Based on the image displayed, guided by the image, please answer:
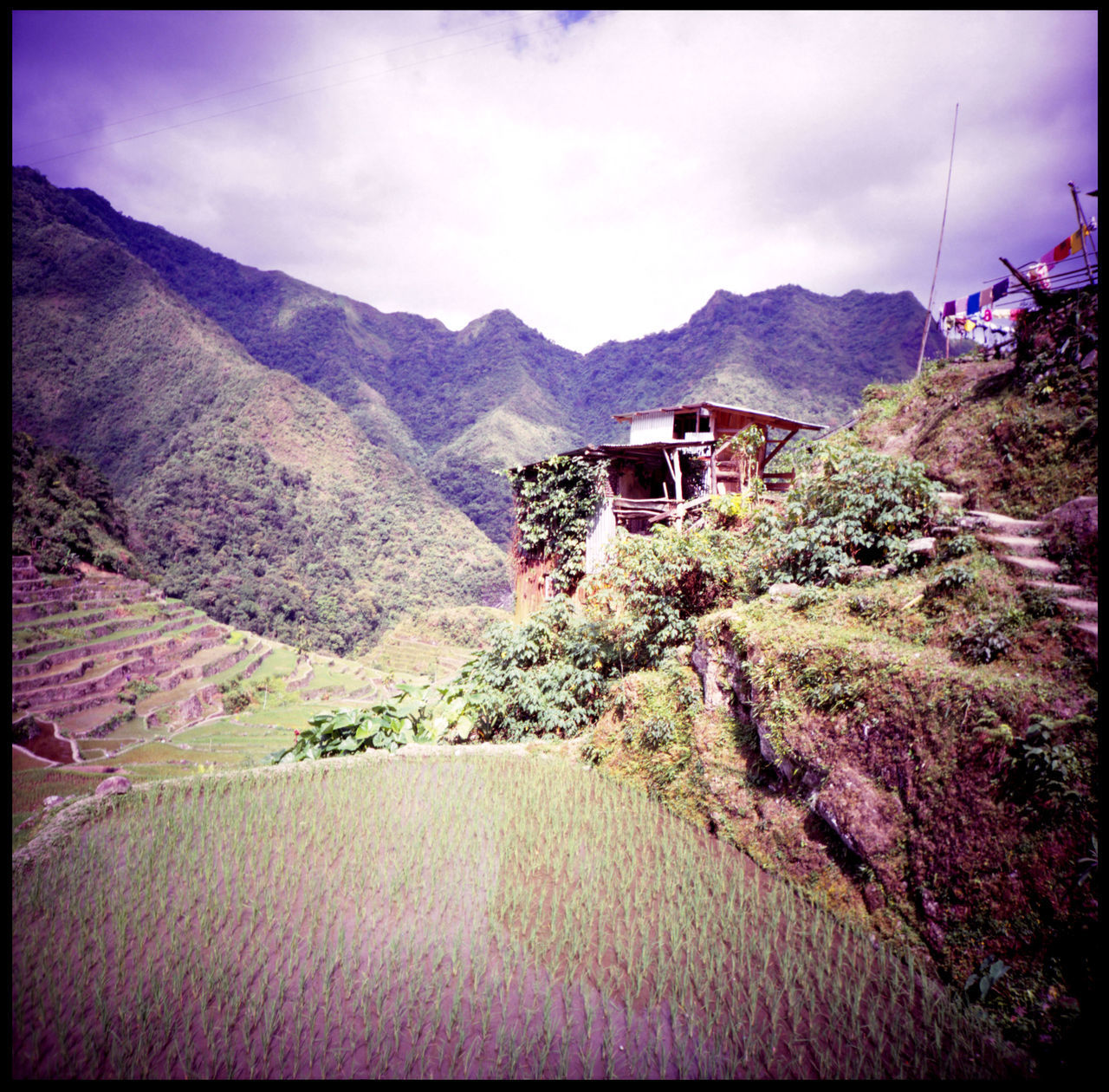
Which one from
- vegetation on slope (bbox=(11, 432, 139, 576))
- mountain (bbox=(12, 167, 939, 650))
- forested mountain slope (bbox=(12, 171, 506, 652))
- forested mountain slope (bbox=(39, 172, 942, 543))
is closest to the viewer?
vegetation on slope (bbox=(11, 432, 139, 576))

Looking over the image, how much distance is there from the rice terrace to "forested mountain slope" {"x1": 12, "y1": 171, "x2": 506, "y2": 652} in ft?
164

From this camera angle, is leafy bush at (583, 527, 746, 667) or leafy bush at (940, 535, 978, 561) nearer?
leafy bush at (940, 535, 978, 561)

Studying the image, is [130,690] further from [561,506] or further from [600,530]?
[600,530]

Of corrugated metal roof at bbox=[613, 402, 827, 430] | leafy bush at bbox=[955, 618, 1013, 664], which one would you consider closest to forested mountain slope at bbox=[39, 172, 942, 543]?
corrugated metal roof at bbox=[613, 402, 827, 430]

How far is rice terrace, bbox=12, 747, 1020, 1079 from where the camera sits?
108 inches

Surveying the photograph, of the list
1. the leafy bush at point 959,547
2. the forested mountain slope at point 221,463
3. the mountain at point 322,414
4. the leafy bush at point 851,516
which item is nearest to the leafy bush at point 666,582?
the leafy bush at point 851,516

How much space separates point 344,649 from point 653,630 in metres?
49.3

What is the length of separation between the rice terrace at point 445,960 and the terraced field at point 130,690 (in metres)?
15.0

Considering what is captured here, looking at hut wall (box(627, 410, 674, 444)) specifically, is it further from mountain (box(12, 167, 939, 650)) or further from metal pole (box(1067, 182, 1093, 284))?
mountain (box(12, 167, 939, 650))

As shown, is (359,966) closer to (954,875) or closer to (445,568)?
(954,875)

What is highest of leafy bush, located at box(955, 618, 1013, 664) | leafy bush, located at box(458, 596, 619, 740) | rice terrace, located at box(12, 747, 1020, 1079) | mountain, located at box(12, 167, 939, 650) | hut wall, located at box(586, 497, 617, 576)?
mountain, located at box(12, 167, 939, 650)

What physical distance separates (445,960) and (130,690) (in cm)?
3063

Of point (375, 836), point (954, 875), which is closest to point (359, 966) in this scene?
point (375, 836)

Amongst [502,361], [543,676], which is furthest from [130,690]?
[502,361]
